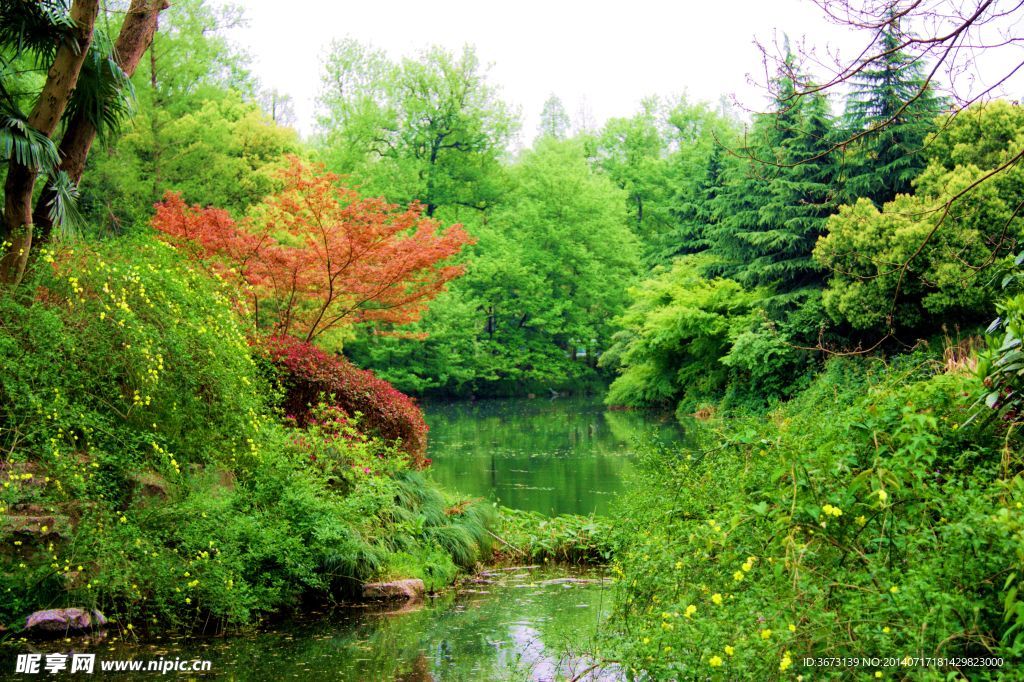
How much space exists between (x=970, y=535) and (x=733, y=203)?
22.4m

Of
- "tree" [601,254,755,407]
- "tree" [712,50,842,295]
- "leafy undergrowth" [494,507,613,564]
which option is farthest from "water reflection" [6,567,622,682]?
"tree" [601,254,755,407]

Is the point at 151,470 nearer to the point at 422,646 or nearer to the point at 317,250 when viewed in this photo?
the point at 422,646

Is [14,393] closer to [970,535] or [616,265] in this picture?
[970,535]

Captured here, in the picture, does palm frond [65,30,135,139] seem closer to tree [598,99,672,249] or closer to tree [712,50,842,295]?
tree [712,50,842,295]

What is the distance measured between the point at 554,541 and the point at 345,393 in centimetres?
273

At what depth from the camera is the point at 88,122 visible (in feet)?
28.3

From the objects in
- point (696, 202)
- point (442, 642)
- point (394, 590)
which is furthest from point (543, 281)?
point (442, 642)

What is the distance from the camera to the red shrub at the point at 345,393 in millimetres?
9547

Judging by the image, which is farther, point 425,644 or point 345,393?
point 345,393

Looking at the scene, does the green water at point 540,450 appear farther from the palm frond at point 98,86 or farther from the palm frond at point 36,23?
the palm frond at point 36,23

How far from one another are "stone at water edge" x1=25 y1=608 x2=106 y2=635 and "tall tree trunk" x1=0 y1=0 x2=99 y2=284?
2.84 metres

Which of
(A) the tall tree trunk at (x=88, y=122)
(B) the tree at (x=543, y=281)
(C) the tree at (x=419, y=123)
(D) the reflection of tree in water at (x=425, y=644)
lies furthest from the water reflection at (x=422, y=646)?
(C) the tree at (x=419, y=123)

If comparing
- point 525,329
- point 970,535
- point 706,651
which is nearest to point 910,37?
point 970,535

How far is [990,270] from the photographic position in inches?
671
